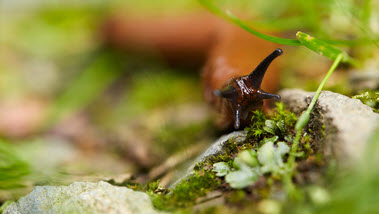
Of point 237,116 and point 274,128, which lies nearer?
point 274,128

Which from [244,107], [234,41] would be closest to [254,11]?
[234,41]

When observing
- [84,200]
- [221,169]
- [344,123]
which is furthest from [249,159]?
[84,200]

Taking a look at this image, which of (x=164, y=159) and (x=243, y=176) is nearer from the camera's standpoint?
(x=243, y=176)

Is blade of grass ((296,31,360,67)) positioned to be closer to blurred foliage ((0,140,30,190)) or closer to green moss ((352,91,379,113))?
green moss ((352,91,379,113))

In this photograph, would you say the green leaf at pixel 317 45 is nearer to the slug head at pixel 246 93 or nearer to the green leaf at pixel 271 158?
the slug head at pixel 246 93

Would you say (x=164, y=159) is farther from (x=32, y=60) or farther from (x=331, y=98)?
(x=32, y=60)

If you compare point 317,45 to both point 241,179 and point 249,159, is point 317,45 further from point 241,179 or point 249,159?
point 241,179
